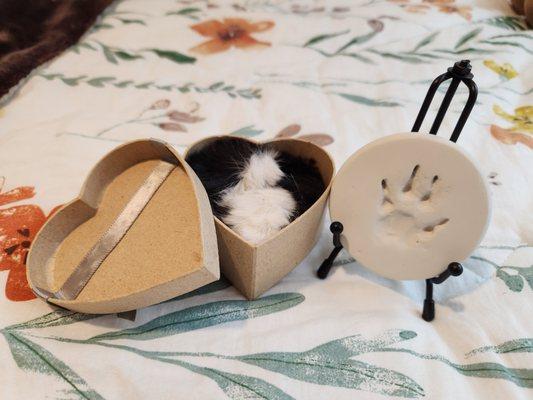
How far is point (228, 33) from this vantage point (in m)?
0.83

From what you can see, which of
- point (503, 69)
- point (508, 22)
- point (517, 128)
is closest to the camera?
point (517, 128)

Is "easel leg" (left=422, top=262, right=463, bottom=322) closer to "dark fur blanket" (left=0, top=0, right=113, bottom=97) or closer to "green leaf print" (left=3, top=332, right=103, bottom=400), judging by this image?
"green leaf print" (left=3, top=332, right=103, bottom=400)

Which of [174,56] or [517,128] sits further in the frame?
[174,56]

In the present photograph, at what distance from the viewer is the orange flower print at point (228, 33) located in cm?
80

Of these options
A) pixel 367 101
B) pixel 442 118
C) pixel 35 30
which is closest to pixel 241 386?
pixel 442 118

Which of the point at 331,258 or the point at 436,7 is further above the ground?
the point at 436,7

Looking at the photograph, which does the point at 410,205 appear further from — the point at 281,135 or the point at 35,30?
the point at 35,30

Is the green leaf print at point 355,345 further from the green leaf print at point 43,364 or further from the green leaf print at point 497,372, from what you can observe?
the green leaf print at point 43,364

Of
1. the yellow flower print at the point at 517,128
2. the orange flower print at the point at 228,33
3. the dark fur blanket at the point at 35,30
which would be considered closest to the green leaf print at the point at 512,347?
the yellow flower print at the point at 517,128

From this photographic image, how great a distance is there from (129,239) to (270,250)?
0.46 feet

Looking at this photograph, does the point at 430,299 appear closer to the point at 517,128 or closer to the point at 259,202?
the point at 259,202

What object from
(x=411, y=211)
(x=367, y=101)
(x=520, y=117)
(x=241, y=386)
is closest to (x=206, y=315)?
(x=241, y=386)

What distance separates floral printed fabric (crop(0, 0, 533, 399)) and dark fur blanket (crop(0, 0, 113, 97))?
0.07 feet

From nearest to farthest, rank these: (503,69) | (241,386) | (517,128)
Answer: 1. (241,386)
2. (517,128)
3. (503,69)
